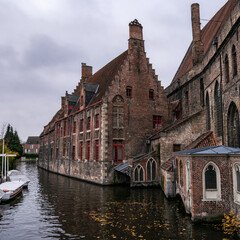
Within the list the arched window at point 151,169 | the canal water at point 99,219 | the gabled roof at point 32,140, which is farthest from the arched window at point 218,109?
the gabled roof at point 32,140

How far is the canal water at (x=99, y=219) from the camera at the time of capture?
9.20 meters

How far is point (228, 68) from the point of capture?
47.7 ft

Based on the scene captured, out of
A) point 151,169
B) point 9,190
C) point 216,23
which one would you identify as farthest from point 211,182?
point 216,23

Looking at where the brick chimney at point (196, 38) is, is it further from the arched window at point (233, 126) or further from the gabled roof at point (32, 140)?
the gabled roof at point (32, 140)

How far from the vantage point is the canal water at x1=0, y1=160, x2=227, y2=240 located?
9203 millimetres

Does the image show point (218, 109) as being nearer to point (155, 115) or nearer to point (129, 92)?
point (155, 115)

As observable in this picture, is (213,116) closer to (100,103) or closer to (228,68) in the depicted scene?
(228,68)

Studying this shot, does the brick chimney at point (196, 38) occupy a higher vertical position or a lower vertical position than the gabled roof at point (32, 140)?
higher

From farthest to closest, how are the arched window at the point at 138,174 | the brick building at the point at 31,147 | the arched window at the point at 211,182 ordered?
the brick building at the point at 31,147 → the arched window at the point at 138,174 → the arched window at the point at 211,182

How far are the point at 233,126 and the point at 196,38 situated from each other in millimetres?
11732

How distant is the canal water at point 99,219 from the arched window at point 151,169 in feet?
Result: 12.6

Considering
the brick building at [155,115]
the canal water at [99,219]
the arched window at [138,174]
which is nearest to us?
the canal water at [99,219]

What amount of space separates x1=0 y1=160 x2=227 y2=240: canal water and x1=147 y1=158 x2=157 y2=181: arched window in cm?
386

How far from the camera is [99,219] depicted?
36.7ft
